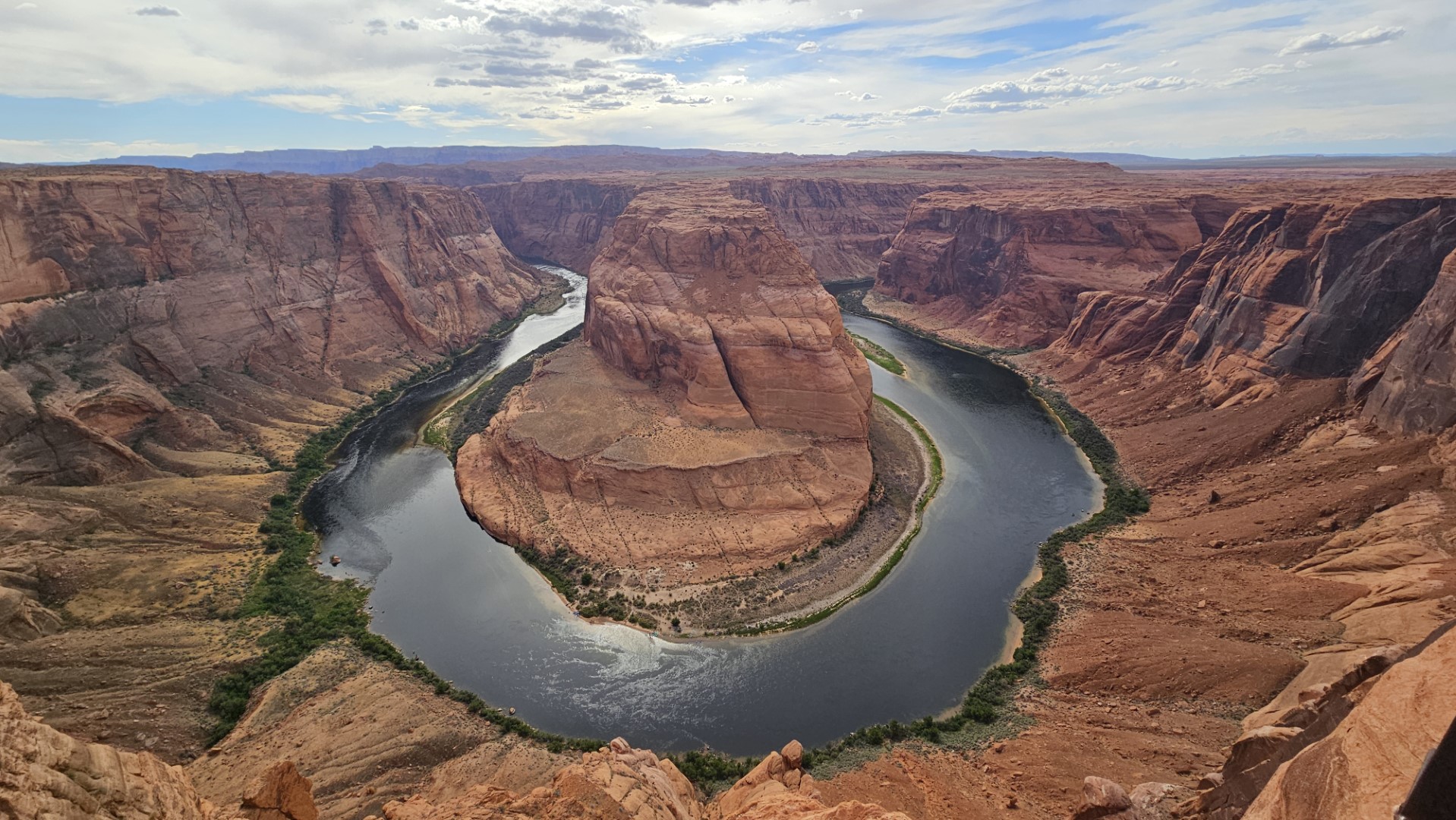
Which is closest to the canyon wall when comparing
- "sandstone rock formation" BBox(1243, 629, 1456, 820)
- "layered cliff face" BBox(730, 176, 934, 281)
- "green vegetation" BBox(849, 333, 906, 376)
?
"layered cliff face" BBox(730, 176, 934, 281)

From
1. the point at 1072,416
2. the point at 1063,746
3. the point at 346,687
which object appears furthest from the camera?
the point at 1072,416

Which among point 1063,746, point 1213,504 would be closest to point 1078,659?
point 1063,746

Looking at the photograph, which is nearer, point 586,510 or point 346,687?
point 346,687

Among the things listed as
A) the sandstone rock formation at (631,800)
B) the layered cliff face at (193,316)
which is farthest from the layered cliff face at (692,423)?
the layered cliff face at (193,316)

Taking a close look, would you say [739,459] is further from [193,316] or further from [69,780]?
[193,316]

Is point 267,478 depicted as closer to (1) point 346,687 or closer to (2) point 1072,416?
(1) point 346,687

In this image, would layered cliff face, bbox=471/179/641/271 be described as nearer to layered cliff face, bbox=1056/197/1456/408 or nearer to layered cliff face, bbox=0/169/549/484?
layered cliff face, bbox=0/169/549/484
